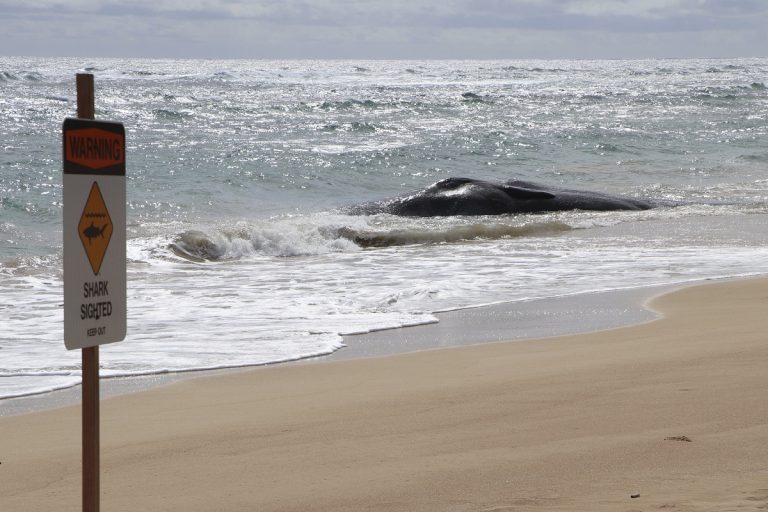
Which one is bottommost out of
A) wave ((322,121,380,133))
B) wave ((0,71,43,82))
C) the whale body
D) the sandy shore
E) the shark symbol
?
the sandy shore

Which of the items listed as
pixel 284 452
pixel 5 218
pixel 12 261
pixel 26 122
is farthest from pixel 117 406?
pixel 26 122

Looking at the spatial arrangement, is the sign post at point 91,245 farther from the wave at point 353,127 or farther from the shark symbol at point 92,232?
the wave at point 353,127

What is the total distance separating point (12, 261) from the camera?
1318cm

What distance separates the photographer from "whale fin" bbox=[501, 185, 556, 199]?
18125 mm

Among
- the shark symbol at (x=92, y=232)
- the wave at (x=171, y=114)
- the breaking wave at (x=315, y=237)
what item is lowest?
the breaking wave at (x=315, y=237)

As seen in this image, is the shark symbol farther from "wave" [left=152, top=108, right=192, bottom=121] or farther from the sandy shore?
"wave" [left=152, top=108, right=192, bottom=121]

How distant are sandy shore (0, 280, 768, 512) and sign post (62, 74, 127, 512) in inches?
47.0

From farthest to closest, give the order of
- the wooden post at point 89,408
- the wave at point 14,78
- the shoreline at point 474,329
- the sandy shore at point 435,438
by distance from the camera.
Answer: the wave at point 14,78 → the shoreline at point 474,329 → the sandy shore at point 435,438 → the wooden post at point 89,408

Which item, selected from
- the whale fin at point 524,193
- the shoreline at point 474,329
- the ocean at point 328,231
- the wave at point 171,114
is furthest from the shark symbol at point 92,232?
the wave at point 171,114

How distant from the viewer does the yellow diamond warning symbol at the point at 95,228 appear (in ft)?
10.0

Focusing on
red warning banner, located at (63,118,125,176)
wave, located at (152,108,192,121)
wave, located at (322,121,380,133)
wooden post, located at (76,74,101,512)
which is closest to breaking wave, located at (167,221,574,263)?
wooden post, located at (76,74,101,512)

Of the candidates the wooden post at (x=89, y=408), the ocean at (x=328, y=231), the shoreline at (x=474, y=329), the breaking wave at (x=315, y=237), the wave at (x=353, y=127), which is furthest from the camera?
the wave at (x=353, y=127)

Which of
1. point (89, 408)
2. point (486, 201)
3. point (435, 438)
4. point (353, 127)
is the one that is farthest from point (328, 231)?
point (353, 127)

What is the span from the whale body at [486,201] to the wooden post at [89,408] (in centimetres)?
1425
